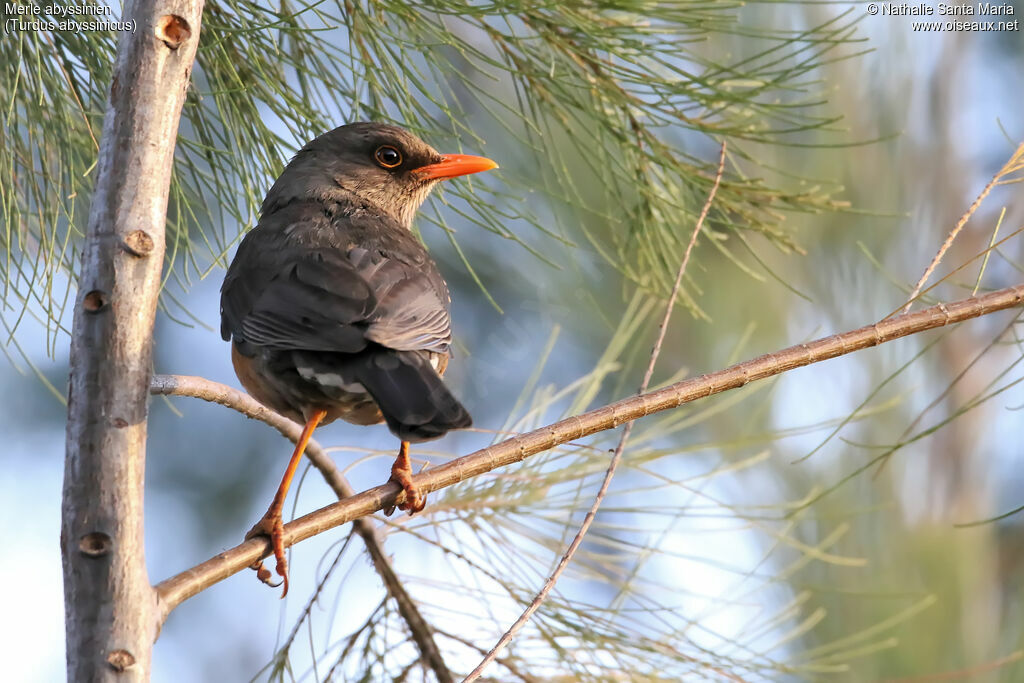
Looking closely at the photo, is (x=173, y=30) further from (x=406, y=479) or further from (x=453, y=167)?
(x=453, y=167)

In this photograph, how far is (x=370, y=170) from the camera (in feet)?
12.1

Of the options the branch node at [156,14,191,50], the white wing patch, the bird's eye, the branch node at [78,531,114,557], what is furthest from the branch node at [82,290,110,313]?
the bird's eye

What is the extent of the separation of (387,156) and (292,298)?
107 cm

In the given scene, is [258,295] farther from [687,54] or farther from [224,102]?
[687,54]

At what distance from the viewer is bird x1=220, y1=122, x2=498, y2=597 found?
2.43 meters

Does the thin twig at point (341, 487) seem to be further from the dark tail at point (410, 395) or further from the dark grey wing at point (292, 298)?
the dark tail at point (410, 395)

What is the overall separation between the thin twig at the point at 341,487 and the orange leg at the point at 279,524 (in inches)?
1.7

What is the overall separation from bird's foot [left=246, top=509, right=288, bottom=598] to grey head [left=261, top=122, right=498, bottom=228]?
1.18m

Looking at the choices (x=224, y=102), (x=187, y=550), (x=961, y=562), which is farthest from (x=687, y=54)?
(x=187, y=550)

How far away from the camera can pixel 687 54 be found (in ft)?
10.7

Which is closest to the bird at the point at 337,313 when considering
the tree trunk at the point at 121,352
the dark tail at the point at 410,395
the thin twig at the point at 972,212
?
the dark tail at the point at 410,395

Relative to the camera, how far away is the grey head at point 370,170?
3.41 m

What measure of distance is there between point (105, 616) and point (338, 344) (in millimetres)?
917

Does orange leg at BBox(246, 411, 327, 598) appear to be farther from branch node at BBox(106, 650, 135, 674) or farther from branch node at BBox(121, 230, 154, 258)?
branch node at BBox(121, 230, 154, 258)
